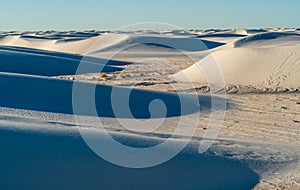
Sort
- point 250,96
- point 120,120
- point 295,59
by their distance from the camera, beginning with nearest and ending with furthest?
1. point 120,120
2. point 250,96
3. point 295,59

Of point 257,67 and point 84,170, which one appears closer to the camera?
point 84,170

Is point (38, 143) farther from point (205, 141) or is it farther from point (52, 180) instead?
point (205, 141)

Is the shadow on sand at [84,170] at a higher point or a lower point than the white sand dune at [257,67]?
higher

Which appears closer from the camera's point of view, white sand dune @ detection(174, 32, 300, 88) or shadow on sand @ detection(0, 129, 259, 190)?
shadow on sand @ detection(0, 129, 259, 190)

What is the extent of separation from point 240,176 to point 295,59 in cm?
1919

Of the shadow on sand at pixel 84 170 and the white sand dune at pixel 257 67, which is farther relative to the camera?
the white sand dune at pixel 257 67

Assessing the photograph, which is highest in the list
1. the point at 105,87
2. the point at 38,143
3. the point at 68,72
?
the point at 38,143

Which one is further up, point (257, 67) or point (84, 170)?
point (84, 170)

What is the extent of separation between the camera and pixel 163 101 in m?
17.7

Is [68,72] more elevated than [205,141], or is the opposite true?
[205,141]

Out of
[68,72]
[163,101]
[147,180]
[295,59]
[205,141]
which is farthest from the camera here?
[68,72]

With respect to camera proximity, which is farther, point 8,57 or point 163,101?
point 8,57


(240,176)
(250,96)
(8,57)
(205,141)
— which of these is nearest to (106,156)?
(240,176)

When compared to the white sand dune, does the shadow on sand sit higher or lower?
higher
